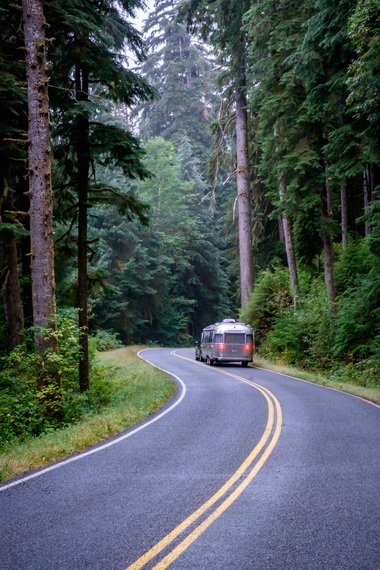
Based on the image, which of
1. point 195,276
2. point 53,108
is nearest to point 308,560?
point 53,108

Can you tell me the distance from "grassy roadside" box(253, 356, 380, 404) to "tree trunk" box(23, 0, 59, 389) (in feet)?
30.5

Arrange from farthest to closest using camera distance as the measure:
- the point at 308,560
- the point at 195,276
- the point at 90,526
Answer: the point at 195,276 → the point at 90,526 → the point at 308,560

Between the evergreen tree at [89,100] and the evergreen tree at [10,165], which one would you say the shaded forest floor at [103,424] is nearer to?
the evergreen tree at [89,100]

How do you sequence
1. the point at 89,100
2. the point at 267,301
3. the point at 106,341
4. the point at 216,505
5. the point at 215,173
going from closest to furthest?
the point at 216,505 → the point at 89,100 → the point at 267,301 → the point at 215,173 → the point at 106,341

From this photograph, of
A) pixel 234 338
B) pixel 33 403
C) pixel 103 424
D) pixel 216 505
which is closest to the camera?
pixel 216 505

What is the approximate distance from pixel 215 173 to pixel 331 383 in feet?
56.5

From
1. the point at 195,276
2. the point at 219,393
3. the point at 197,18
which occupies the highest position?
the point at 197,18

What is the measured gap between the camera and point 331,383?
55.9 feet

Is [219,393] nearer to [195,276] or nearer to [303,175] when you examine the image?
[303,175]

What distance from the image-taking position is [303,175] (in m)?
19.7

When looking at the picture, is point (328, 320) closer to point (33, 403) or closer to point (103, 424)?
point (103, 424)

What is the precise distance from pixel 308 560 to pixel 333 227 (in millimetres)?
17180

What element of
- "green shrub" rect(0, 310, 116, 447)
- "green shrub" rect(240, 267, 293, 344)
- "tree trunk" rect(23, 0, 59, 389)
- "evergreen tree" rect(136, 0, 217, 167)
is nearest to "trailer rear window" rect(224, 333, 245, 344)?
"green shrub" rect(240, 267, 293, 344)

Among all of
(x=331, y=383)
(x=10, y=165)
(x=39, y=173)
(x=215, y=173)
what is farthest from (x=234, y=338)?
(x=39, y=173)
